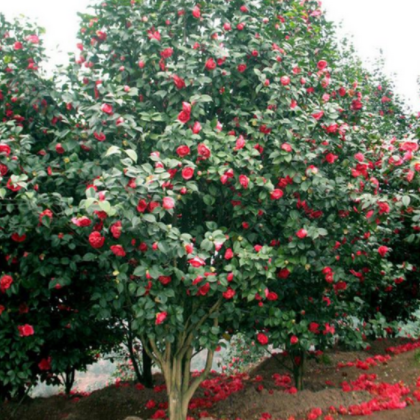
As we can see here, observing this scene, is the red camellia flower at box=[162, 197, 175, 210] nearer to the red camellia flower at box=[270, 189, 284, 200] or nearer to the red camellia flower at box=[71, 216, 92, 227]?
the red camellia flower at box=[71, 216, 92, 227]

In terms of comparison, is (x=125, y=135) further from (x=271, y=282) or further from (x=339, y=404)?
(x=339, y=404)

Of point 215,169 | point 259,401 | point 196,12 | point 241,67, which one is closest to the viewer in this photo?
point 215,169

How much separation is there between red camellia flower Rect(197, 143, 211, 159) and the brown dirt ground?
334cm

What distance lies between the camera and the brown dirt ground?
19.9ft

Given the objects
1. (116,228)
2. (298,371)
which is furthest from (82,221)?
(298,371)

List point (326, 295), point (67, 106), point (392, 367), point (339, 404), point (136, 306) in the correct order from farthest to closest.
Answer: point (392, 367), point (326, 295), point (339, 404), point (67, 106), point (136, 306)

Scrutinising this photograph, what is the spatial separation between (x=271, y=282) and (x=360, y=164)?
1743 millimetres

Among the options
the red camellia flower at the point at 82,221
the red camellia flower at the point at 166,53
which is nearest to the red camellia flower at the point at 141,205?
the red camellia flower at the point at 82,221

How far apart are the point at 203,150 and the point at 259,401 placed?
381 centimetres

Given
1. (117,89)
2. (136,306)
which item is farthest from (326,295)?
(117,89)

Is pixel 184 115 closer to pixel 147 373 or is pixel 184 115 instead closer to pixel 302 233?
pixel 302 233

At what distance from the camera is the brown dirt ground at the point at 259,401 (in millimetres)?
6074

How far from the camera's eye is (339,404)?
19.4 feet

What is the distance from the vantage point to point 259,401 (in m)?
6.54
